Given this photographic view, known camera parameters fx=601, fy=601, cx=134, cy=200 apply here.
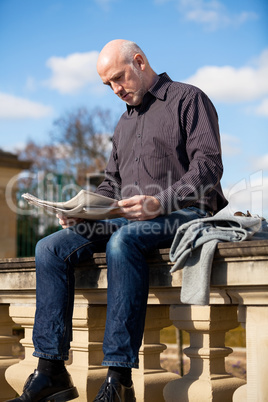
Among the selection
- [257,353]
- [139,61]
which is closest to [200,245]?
[257,353]

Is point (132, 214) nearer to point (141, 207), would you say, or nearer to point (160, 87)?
point (141, 207)

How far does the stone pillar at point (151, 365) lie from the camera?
302 centimetres

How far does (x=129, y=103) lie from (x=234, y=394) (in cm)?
170

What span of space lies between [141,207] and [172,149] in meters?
0.49

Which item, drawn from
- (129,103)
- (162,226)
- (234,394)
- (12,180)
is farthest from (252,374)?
(12,180)

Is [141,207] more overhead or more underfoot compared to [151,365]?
more overhead

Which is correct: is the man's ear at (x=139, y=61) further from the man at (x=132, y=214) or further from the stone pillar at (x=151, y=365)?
the stone pillar at (x=151, y=365)

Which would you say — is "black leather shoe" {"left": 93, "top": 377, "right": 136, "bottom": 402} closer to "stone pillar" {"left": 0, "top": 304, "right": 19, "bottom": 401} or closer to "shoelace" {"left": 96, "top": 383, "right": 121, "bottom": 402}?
"shoelace" {"left": 96, "top": 383, "right": 121, "bottom": 402}

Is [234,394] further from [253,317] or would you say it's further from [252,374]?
[253,317]

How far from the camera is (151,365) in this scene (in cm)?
311

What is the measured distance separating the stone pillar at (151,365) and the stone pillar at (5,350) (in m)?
1.16

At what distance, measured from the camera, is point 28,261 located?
3.37 meters

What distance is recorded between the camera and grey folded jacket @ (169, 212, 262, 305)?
8.17 feet

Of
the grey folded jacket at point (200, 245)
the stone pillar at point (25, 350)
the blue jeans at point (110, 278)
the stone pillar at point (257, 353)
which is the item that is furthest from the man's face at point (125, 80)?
the stone pillar at point (257, 353)
